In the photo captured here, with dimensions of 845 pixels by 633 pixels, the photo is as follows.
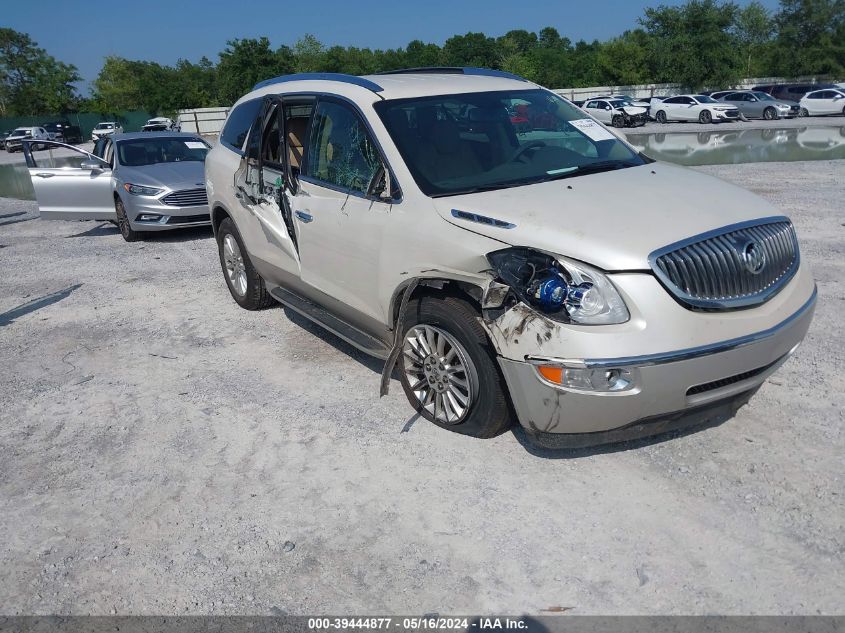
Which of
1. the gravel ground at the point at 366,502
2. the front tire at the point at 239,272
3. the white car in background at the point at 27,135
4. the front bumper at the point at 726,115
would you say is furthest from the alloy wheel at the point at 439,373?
the white car in background at the point at 27,135

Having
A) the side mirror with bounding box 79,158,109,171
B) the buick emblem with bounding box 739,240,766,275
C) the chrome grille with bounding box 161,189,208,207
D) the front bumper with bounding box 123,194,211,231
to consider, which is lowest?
the front bumper with bounding box 123,194,211,231

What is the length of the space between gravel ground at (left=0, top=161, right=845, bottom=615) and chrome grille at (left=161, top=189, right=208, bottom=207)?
201 inches

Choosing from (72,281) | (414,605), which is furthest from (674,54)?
(414,605)

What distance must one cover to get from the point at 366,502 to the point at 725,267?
2054 mm

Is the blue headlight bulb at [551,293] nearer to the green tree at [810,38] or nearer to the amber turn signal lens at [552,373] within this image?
the amber turn signal lens at [552,373]

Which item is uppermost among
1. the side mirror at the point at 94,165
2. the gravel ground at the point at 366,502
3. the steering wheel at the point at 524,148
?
the steering wheel at the point at 524,148

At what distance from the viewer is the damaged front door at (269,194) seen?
5.31 metres

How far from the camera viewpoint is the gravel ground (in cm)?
296

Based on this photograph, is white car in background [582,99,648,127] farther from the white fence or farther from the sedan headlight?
the white fence

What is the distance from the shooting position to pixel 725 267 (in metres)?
3.38

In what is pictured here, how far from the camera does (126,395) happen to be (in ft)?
16.8

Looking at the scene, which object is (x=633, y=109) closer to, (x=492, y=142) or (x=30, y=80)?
(x=492, y=142)

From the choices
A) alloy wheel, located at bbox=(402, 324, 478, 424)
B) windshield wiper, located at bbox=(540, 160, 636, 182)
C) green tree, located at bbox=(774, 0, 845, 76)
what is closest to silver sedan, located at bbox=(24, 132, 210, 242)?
alloy wheel, located at bbox=(402, 324, 478, 424)

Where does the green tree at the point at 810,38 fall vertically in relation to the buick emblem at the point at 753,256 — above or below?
above
